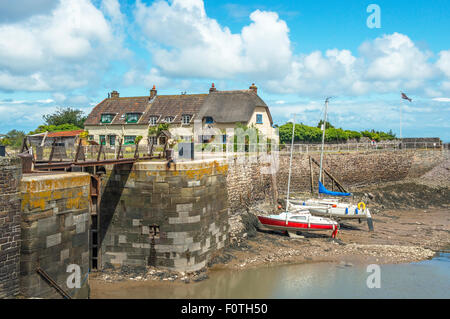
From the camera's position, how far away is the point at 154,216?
16594mm

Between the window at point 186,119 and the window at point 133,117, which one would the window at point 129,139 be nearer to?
the window at point 133,117

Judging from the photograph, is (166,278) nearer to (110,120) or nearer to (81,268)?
(81,268)

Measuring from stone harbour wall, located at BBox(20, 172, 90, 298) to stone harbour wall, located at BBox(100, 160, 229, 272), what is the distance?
516 cm

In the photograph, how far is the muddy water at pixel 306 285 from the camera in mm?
15539

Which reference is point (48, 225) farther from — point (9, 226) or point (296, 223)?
point (296, 223)

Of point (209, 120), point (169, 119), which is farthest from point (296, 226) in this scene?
point (169, 119)

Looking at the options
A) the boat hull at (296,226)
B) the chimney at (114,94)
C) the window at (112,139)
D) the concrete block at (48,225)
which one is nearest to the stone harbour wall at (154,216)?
the concrete block at (48,225)

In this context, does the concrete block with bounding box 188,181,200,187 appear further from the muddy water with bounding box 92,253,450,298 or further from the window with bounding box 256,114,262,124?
the window with bounding box 256,114,262,124

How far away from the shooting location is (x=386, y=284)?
17.1m

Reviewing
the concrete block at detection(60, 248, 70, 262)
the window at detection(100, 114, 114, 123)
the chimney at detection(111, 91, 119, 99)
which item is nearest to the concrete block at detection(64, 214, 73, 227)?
the concrete block at detection(60, 248, 70, 262)

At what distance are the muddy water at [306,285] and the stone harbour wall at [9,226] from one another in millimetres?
5845

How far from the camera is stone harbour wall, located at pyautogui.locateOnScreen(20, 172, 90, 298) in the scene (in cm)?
982
